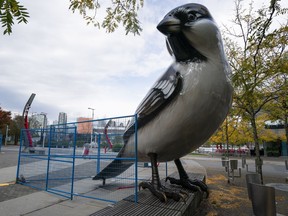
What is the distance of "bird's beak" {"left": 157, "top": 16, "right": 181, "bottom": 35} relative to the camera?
3048mm

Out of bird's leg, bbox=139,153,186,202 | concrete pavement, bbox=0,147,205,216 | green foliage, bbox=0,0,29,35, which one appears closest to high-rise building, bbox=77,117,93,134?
concrete pavement, bbox=0,147,205,216

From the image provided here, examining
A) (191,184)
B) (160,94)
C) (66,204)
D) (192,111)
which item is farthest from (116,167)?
(192,111)

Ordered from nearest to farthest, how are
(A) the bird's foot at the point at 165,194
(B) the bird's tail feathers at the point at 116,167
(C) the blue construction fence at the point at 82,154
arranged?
(A) the bird's foot at the point at 165,194 → (B) the bird's tail feathers at the point at 116,167 → (C) the blue construction fence at the point at 82,154

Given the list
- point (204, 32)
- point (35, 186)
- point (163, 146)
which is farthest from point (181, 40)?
point (35, 186)

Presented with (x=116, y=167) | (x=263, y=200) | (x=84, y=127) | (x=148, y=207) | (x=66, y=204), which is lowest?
(x=66, y=204)

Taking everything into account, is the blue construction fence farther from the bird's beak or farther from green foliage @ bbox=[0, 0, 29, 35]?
green foliage @ bbox=[0, 0, 29, 35]

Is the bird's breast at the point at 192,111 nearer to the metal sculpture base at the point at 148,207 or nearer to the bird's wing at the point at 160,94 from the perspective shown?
the bird's wing at the point at 160,94

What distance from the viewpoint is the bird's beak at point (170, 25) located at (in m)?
3.05

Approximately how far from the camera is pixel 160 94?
323 cm

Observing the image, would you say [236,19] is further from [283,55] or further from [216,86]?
[216,86]

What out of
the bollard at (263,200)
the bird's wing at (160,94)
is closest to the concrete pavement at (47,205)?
the bird's wing at (160,94)

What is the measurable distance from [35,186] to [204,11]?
651 centimetres

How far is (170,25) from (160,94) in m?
1.03

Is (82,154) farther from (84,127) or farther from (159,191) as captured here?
(159,191)
